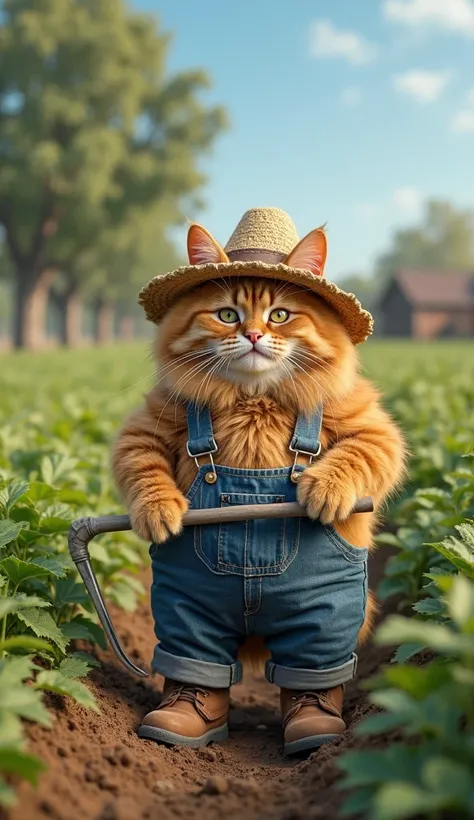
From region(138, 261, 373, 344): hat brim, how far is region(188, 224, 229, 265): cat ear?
0.24 ft

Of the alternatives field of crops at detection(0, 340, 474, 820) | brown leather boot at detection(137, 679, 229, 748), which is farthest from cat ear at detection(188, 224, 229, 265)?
brown leather boot at detection(137, 679, 229, 748)

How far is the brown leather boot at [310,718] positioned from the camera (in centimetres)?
274

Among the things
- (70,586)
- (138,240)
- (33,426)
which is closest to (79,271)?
(138,240)

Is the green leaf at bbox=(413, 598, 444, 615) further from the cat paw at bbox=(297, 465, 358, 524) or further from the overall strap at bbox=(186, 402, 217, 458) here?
the overall strap at bbox=(186, 402, 217, 458)

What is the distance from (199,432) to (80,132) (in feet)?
110

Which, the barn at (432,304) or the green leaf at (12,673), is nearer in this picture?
the green leaf at (12,673)

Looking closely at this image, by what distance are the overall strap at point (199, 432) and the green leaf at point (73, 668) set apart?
31.6 inches

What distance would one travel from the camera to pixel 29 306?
3769 centimetres

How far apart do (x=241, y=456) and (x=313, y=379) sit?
0.38 meters

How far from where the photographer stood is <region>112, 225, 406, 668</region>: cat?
2.75m

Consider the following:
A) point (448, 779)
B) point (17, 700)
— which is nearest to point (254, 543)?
point (17, 700)

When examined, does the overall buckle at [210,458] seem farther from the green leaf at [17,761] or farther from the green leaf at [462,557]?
the green leaf at [17,761]

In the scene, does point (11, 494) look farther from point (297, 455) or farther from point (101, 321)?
point (101, 321)

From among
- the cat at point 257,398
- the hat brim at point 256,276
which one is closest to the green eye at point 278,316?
the cat at point 257,398
